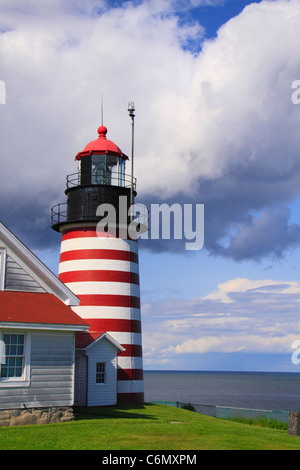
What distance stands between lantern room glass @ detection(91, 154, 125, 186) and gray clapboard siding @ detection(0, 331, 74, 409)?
401 inches

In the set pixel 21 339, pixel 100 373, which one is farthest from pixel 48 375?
pixel 100 373

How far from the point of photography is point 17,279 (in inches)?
795

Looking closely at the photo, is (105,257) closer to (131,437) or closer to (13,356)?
(13,356)

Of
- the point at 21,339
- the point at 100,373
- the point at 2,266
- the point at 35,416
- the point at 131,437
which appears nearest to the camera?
the point at 131,437

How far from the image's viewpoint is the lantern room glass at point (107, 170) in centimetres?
2784

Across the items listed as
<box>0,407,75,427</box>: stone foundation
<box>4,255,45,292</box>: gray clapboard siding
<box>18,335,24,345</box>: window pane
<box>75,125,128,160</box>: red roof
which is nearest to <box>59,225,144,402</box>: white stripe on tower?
<box>75,125,128,160</box>: red roof

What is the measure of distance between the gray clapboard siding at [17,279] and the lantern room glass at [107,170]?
27.7ft

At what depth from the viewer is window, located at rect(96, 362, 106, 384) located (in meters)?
25.3

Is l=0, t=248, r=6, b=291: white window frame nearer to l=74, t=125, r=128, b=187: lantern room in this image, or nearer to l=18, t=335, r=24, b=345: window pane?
l=18, t=335, r=24, b=345: window pane

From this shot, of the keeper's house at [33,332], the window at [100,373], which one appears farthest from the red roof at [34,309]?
the window at [100,373]

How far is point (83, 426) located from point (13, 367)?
111 inches

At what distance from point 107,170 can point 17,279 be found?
374 inches

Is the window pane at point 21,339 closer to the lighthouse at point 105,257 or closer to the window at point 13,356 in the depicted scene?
the window at point 13,356
